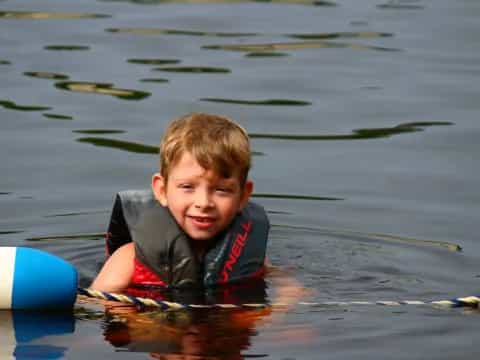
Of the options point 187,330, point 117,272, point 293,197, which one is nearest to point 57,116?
point 293,197

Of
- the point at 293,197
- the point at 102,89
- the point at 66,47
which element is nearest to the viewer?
the point at 293,197

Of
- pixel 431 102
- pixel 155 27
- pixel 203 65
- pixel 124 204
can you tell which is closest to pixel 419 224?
pixel 124 204

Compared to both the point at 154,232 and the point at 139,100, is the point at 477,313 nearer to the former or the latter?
the point at 154,232

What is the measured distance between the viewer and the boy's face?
701 cm

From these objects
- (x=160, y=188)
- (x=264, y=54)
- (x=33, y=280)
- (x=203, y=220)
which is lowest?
(x=33, y=280)

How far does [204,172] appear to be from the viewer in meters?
6.99

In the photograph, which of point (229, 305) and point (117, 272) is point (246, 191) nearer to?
point (229, 305)

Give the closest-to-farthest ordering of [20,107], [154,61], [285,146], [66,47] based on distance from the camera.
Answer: [285,146]
[20,107]
[154,61]
[66,47]

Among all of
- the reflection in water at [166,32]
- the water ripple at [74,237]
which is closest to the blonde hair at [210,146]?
the water ripple at [74,237]

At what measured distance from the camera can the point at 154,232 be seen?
7324mm

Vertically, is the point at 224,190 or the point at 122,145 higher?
the point at 224,190

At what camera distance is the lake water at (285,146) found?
6.82 m

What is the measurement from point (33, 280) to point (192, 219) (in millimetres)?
891

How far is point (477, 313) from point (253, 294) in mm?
1150
